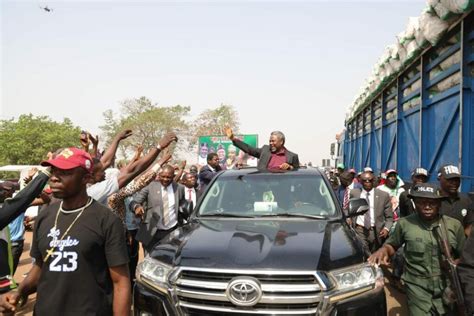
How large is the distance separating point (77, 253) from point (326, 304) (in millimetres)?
1518

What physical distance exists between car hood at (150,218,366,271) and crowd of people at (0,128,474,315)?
0.96 ft

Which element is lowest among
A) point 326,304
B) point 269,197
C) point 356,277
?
point 326,304

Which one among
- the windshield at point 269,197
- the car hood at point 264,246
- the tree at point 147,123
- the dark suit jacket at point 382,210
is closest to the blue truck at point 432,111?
→ the dark suit jacket at point 382,210

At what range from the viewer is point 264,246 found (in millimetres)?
3029

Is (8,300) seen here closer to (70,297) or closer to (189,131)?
(70,297)

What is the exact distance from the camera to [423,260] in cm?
342

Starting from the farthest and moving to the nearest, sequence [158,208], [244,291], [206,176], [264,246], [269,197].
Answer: [206,176]
[158,208]
[269,197]
[264,246]
[244,291]

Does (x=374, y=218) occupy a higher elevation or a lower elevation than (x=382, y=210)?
lower

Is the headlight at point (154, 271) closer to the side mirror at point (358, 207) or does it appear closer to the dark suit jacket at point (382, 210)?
the side mirror at point (358, 207)

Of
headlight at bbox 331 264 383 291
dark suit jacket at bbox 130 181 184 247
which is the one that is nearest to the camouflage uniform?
headlight at bbox 331 264 383 291

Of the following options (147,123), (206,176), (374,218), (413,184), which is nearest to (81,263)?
(413,184)

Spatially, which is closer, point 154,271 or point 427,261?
point 154,271

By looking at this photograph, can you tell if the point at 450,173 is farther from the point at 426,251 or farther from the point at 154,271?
the point at 154,271

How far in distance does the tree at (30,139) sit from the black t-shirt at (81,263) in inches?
1678
